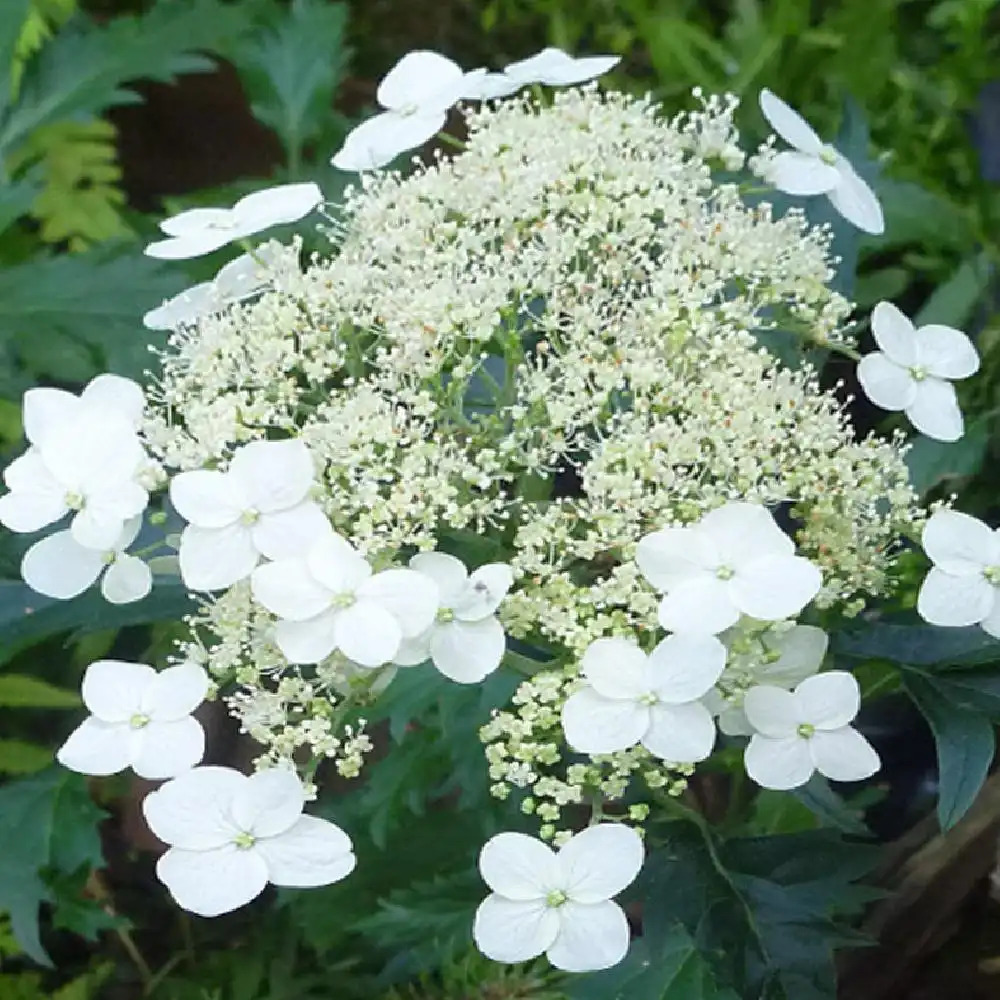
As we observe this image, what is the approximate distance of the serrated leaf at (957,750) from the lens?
541 millimetres

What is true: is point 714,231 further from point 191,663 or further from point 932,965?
point 932,965

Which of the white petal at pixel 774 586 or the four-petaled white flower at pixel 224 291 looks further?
the four-petaled white flower at pixel 224 291

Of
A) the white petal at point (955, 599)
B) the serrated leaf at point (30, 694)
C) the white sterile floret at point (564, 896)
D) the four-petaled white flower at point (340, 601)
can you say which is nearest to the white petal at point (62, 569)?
the four-petaled white flower at point (340, 601)

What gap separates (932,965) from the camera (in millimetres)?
941

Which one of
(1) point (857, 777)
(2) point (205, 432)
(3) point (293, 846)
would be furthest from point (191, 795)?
(1) point (857, 777)

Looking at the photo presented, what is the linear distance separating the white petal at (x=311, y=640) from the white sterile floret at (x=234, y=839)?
46 mm

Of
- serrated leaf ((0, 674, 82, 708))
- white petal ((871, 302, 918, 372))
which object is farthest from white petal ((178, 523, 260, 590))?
serrated leaf ((0, 674, 82, 708))

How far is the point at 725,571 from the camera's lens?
1.51 feet

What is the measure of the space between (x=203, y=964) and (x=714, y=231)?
2.58 feet

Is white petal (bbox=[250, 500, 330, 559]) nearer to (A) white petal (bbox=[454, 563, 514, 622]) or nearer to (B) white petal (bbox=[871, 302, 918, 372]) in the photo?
(A) white petal (bbox=[454, 563, 514, 622])

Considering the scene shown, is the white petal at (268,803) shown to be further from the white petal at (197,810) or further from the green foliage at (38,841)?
the green foliage at (38,841)

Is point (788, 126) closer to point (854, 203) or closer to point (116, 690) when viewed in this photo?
point (854, 203)

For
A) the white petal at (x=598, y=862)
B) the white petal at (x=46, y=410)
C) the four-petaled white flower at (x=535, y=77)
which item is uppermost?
the four-petaled white flower at (x=535, y=77)

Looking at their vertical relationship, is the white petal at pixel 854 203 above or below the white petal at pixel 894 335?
above
